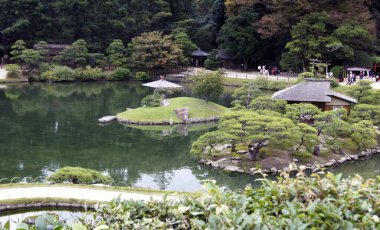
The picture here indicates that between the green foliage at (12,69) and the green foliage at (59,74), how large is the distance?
2.41 meters

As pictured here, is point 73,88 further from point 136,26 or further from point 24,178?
point 24,178

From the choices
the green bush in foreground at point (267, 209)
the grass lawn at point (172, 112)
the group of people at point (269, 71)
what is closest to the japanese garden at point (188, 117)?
the green bush in foreground at point (267, 209)

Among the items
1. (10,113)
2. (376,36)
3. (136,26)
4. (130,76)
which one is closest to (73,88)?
(130,76)

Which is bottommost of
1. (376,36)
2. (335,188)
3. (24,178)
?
(24,178)

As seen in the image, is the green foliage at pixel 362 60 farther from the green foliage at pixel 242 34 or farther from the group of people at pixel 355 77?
the green foliage at pixel 242 34

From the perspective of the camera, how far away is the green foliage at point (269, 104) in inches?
850

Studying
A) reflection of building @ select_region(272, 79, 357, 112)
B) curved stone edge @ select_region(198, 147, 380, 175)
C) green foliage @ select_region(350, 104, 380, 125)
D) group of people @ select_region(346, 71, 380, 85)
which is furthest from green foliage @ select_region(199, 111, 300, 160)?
group of people @ select_region(346, 71, 380, 85)

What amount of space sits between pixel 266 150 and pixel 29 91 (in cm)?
2373

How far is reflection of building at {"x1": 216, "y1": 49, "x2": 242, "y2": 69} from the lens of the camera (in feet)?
158

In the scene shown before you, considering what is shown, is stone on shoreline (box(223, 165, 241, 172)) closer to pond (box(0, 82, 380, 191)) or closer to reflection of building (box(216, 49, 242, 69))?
pond (box(0, 82, 380, 191))

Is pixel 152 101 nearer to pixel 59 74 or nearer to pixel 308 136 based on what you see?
pixel 308 136

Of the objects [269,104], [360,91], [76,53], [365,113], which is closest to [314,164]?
[269,104]

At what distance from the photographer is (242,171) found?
1736 cm

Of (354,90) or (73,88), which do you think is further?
(73,88)
